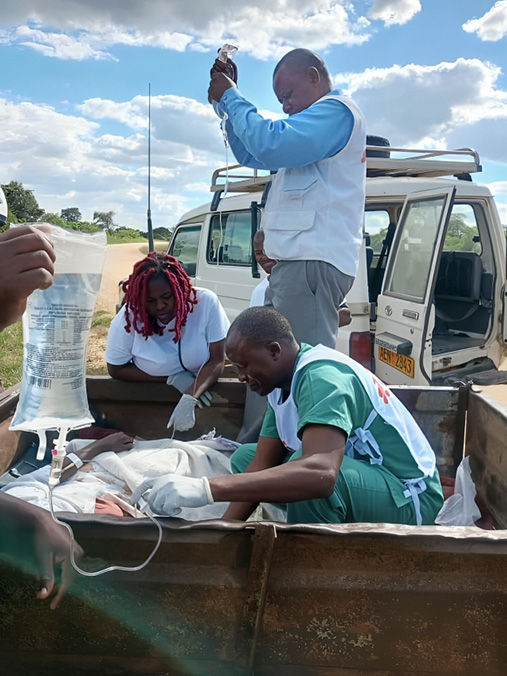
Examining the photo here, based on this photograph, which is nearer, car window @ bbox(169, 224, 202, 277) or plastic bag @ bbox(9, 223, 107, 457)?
plastic bag @ bbox(9, 223, 107, 457)

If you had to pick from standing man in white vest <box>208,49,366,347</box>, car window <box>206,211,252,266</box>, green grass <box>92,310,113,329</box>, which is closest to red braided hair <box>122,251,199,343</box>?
standing man in white vest <box>208,49,366,347</box>

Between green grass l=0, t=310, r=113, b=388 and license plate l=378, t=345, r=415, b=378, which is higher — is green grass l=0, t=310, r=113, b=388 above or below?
below

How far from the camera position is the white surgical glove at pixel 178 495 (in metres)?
1.61

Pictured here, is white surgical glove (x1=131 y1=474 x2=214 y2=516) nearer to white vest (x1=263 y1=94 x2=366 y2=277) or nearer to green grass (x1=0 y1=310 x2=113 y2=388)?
white vest (x1=263 y1=94 x2=366 y2=277)

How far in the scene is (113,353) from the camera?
322 centimetres

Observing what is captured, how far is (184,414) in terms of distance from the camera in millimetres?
2951

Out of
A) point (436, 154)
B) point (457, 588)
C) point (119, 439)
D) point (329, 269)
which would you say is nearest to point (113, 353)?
point (119, 439)

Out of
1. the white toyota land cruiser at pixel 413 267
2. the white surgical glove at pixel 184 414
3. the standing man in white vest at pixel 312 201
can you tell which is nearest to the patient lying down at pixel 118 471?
the white surgical glove at pixel 184 414

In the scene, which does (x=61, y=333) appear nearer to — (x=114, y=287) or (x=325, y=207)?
(x=325, y=207)

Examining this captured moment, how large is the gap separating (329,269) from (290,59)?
39.0 inches

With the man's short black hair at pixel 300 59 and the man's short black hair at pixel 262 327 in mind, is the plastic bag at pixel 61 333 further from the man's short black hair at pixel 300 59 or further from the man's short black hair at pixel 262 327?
the man's short black hair at pixel 300 59

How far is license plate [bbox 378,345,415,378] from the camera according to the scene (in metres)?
4.04

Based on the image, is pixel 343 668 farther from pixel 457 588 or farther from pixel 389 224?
pixel 389 224

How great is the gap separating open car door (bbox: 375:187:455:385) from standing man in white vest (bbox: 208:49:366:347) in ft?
4.50
